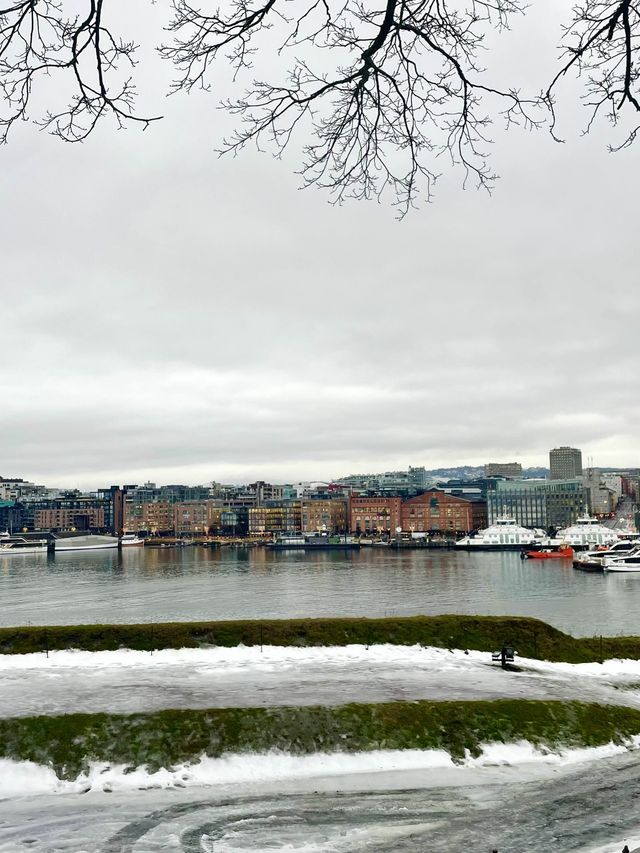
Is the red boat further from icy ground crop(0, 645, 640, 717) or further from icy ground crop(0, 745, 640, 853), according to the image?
icy ground crop(0, 745, 640, 853)

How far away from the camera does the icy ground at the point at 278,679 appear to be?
1761 cm

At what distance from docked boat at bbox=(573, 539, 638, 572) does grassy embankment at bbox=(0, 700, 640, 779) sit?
8791cm

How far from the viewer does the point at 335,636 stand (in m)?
25.4

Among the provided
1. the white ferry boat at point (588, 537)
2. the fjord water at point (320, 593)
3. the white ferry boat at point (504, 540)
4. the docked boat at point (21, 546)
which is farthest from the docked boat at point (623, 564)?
the docked boat at point (21, 546)

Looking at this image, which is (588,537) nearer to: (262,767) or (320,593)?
(320,593)

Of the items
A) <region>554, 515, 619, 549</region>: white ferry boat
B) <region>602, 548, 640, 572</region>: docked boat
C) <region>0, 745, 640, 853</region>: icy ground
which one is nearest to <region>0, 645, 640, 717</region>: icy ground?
<region>0, 745, 640, 853</region>: icy ground

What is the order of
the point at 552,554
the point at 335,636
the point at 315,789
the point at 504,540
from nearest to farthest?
the point at 315,789, the point at 335,636, the point at 552,554, the point at 504,540

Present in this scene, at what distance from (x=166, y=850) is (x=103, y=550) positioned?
18753 cm

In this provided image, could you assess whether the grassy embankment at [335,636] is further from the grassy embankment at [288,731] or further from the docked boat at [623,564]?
the docked boat at [623,564]

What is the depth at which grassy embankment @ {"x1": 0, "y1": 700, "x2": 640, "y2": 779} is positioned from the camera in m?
14.9

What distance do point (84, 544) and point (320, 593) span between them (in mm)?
140652

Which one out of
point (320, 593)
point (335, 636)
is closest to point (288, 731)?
point (335, 636)

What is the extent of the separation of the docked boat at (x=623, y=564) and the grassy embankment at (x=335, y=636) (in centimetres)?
7497

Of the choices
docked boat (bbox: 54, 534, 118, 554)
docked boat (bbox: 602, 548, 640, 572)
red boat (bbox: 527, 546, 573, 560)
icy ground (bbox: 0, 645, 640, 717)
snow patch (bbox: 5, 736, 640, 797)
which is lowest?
docked boat (bbox: 54, 534, 118, 554)
